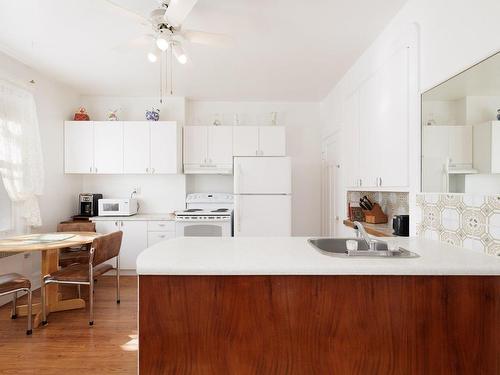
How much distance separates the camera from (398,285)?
121 cm

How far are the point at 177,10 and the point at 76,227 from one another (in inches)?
120

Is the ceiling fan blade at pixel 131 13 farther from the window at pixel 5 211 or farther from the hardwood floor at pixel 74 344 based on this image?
the window at pixel 5 211

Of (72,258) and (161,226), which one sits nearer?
(72,258)

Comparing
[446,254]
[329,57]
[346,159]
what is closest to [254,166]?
[346,159]

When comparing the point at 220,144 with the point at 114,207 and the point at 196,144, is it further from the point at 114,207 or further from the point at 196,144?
the point at 114,207

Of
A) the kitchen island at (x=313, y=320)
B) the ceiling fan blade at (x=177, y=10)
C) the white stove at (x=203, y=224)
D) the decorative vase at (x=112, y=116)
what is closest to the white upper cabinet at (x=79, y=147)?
the decorative vase at (x=112, y=116)

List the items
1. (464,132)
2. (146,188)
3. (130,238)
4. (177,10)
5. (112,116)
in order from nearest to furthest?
(464,132)
(177,10)
(130,238)
(112,116)
(146,188)

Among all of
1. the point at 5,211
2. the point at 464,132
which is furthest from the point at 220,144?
the point at 464,132

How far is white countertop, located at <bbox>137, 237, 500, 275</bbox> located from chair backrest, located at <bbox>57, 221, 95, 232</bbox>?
2.74m

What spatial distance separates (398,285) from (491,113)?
0.96m

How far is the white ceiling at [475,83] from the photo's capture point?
1.32m

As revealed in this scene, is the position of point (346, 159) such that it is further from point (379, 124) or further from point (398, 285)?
point (398, 285)

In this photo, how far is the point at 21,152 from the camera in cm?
312

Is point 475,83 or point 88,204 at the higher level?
point 475,83
